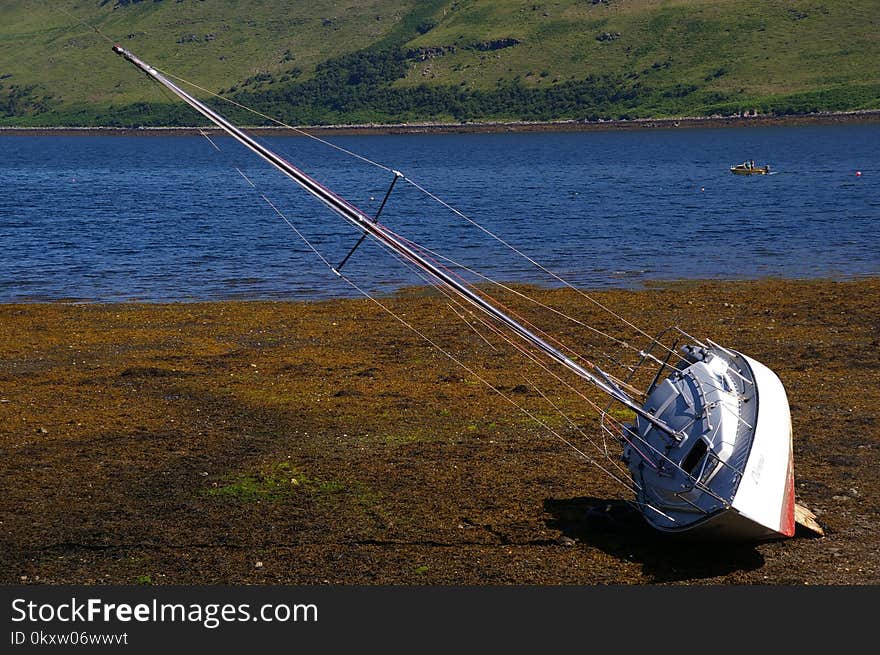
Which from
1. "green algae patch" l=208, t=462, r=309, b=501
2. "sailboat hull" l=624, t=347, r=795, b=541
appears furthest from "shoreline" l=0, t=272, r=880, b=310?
"sailboat hull" l=624, t=347, r=795, b=541

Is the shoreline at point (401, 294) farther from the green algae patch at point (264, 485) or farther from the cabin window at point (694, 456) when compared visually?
the cabin window at point (694, 456)

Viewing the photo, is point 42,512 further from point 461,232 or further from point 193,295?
point 461,232

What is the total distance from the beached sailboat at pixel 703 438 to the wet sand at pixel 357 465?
785 mm

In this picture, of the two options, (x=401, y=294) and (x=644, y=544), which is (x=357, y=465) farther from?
(x=401, y=294)

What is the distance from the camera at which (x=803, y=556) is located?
54.4ft

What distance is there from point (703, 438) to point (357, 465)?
6.44 meters

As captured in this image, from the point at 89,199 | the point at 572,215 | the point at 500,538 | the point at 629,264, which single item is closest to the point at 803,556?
the point at 500,538

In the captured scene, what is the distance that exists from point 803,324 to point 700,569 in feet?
57.3

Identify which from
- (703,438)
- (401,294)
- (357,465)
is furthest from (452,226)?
(703,438)

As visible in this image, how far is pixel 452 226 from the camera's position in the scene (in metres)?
74.5

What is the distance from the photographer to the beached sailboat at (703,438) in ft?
51.8

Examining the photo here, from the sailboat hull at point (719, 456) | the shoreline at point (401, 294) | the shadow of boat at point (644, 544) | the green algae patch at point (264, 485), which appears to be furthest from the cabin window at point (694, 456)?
the shoreline at point (401, 294)

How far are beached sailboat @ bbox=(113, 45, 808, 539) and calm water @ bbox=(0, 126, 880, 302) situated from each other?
83.3 feet

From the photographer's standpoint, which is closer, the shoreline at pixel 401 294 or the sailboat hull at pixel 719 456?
the sailboat hull at pixel 719 456
